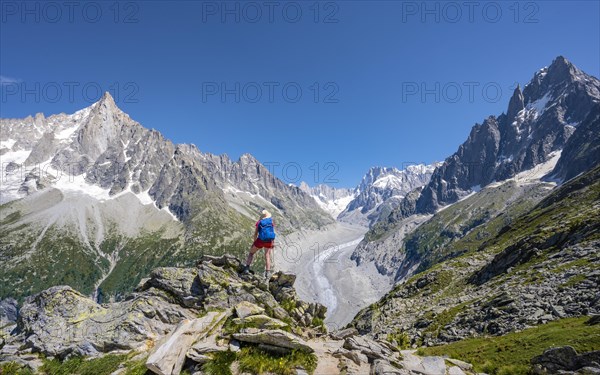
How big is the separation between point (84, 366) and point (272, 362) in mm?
11618

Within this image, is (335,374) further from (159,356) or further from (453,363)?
(453,363)

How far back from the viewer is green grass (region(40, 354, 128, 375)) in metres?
17.7

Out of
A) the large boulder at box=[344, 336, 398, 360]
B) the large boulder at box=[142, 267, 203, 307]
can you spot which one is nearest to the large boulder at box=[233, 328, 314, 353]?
the large boulder at box=[344, 336, 398, 360]

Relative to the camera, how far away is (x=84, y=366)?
60.7ft

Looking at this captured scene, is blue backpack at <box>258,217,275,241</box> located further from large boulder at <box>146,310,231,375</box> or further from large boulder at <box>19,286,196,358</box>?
large boulder at <box>19,286,196,358</box>

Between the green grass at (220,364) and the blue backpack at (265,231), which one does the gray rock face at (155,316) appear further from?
the blue backpack at (265,231)

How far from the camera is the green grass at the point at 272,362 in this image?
49.2ft

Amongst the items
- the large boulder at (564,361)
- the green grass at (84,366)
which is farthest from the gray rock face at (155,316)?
the large boulder at (564,361)

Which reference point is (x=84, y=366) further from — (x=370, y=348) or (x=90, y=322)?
(x=370, y=348)

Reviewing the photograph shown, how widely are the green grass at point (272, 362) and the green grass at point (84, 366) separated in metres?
7.88

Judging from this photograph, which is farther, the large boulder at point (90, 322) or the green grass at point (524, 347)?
the large boulder at point (90, 322)

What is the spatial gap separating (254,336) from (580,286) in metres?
40.2

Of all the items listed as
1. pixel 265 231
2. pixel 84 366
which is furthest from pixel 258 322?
pixel 84 366

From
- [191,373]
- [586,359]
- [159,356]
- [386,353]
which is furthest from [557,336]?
[159,356]
